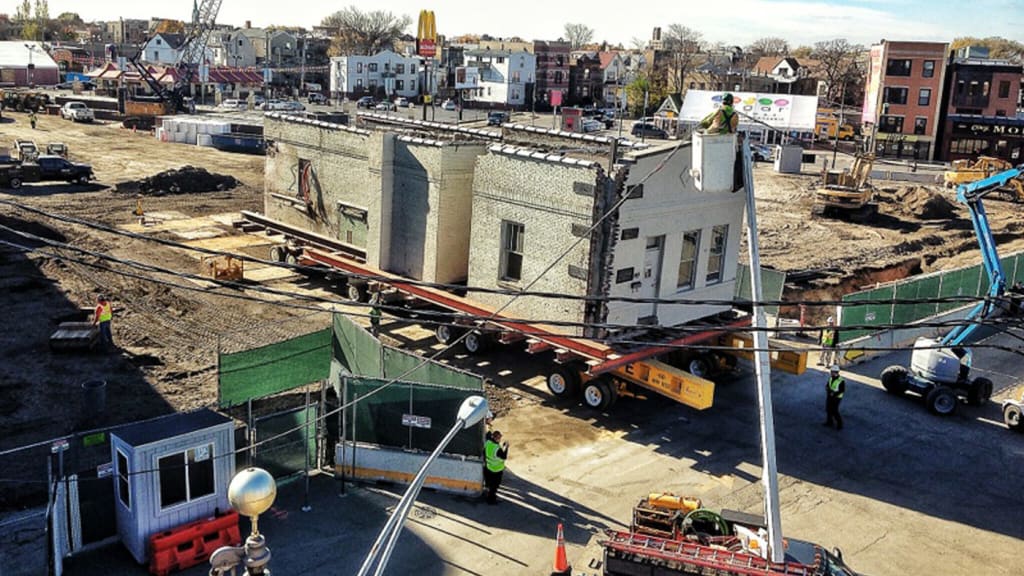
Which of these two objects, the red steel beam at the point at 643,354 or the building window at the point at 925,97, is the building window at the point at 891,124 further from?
the red steel beam at the point at 643,354

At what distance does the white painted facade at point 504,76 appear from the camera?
123625 millimetres

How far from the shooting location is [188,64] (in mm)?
93688

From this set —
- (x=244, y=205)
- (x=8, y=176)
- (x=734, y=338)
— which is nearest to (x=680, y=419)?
(x=734, y=338)

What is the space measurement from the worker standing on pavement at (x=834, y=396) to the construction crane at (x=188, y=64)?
77.6 metres

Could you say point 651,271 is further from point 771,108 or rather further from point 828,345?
point 771,108

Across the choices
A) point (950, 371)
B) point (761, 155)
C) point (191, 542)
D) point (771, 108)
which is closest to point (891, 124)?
point (771, 108)

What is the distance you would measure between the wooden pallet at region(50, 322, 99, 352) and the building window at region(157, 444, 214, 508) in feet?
31.4

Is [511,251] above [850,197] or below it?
above

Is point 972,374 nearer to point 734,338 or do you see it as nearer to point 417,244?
point 734,338

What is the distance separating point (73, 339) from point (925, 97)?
7479 cm

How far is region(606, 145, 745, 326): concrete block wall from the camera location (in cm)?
1853

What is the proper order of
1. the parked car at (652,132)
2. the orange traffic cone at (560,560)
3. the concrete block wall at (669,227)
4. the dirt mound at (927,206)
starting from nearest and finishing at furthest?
the orange traffic cone at (560,560), the concrete block wall at (669,227), the dirt mound at (927,206), the parked car at (652,132)

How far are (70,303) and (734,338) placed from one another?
1778 cm

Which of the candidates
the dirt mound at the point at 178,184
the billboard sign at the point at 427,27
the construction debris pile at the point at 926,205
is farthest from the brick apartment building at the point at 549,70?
the dirt mound at the point at 178,184
